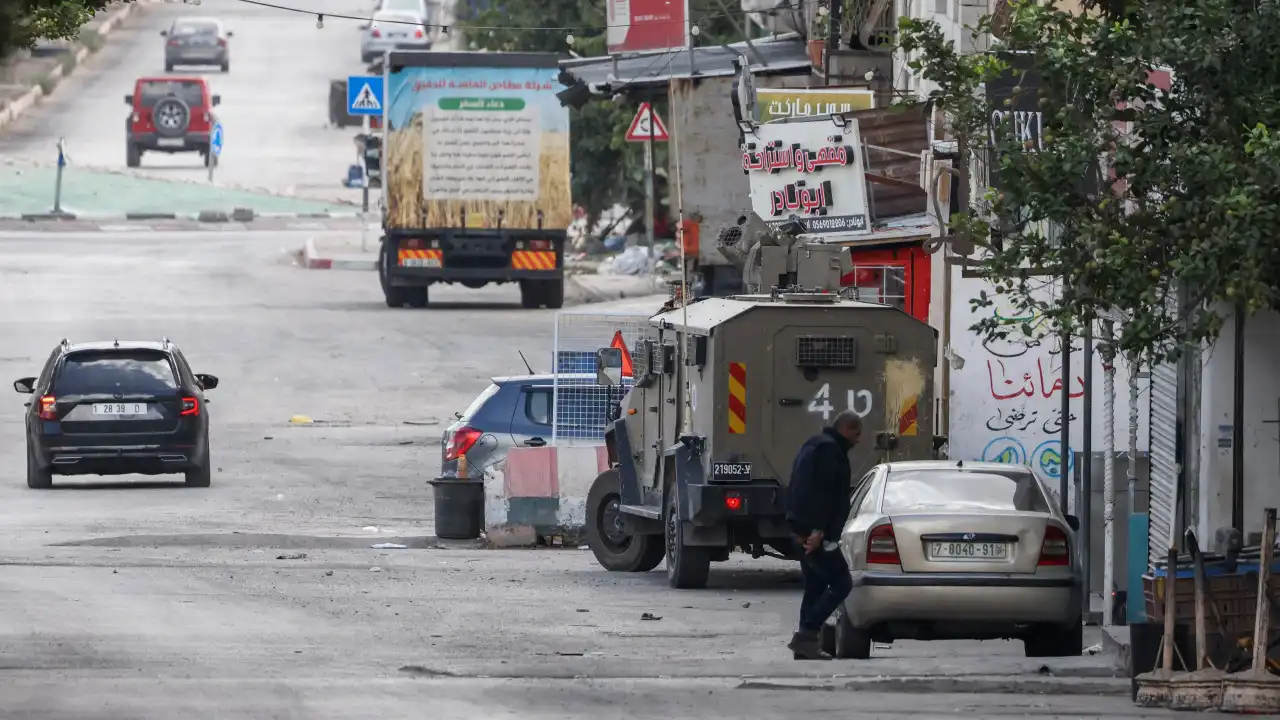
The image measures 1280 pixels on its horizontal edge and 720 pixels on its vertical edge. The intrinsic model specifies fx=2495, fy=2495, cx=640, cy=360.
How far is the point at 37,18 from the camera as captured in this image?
46.3 feet

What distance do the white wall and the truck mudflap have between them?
23959mm

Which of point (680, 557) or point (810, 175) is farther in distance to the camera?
point (810, 175)

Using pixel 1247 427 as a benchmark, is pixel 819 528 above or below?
below

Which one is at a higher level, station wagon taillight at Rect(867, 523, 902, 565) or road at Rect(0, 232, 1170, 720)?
station wagon taillight at Rect(867, 523, 902, 565)

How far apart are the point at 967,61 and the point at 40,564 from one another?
27.0ft

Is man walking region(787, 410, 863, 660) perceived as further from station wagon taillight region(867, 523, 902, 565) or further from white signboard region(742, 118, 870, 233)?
white signboard region(742, 118, 870, 233)

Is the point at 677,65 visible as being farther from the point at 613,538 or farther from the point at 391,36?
the point at 391,36

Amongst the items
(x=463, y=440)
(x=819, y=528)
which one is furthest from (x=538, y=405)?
(x=819, y=528)

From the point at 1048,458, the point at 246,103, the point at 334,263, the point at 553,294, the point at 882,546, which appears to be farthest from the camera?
the point at 246,103

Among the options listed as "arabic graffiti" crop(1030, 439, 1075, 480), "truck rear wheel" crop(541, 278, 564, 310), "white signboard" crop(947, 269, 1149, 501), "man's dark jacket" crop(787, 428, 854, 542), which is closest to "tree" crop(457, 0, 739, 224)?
"truck rear wheel" crop(541, 278, 564, 310)

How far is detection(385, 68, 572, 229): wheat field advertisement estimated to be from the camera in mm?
38000

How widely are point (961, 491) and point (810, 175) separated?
8.61 metres

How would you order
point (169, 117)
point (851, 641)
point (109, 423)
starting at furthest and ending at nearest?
point (169, 117)
point (109, 423)
point (851, 641)

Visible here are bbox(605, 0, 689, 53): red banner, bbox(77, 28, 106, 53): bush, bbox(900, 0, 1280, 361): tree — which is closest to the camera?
bbox(900, 0, 1280, 361): tree
